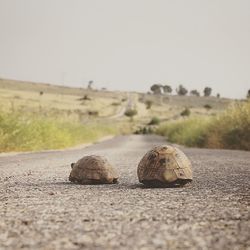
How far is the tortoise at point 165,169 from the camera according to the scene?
539 centimetres

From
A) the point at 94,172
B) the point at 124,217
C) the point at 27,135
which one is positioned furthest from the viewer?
the point at 27,135

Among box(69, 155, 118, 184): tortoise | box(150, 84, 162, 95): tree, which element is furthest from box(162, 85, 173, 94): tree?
box(69, 155, 118, 184): tortoise

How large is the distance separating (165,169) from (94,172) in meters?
0.99

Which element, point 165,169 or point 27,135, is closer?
point 165,169

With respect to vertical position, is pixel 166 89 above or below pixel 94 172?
above

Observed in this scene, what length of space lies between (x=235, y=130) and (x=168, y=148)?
12032 mm

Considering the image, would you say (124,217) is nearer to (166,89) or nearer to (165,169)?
(165,169)

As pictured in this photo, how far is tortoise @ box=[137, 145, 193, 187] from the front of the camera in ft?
17.7

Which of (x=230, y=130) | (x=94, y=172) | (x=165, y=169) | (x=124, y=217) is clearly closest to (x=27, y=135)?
(x=230, y=130)

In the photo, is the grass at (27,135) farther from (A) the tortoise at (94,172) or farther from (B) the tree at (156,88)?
(B) the tree at (156,88)

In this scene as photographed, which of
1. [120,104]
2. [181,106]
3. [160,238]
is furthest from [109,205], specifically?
[181,106]

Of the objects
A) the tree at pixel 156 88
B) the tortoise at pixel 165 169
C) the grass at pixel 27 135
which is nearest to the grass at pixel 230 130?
the grass at pixel 27 135

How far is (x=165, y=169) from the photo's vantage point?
5.40 metres

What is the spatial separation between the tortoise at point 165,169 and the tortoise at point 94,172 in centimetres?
50
